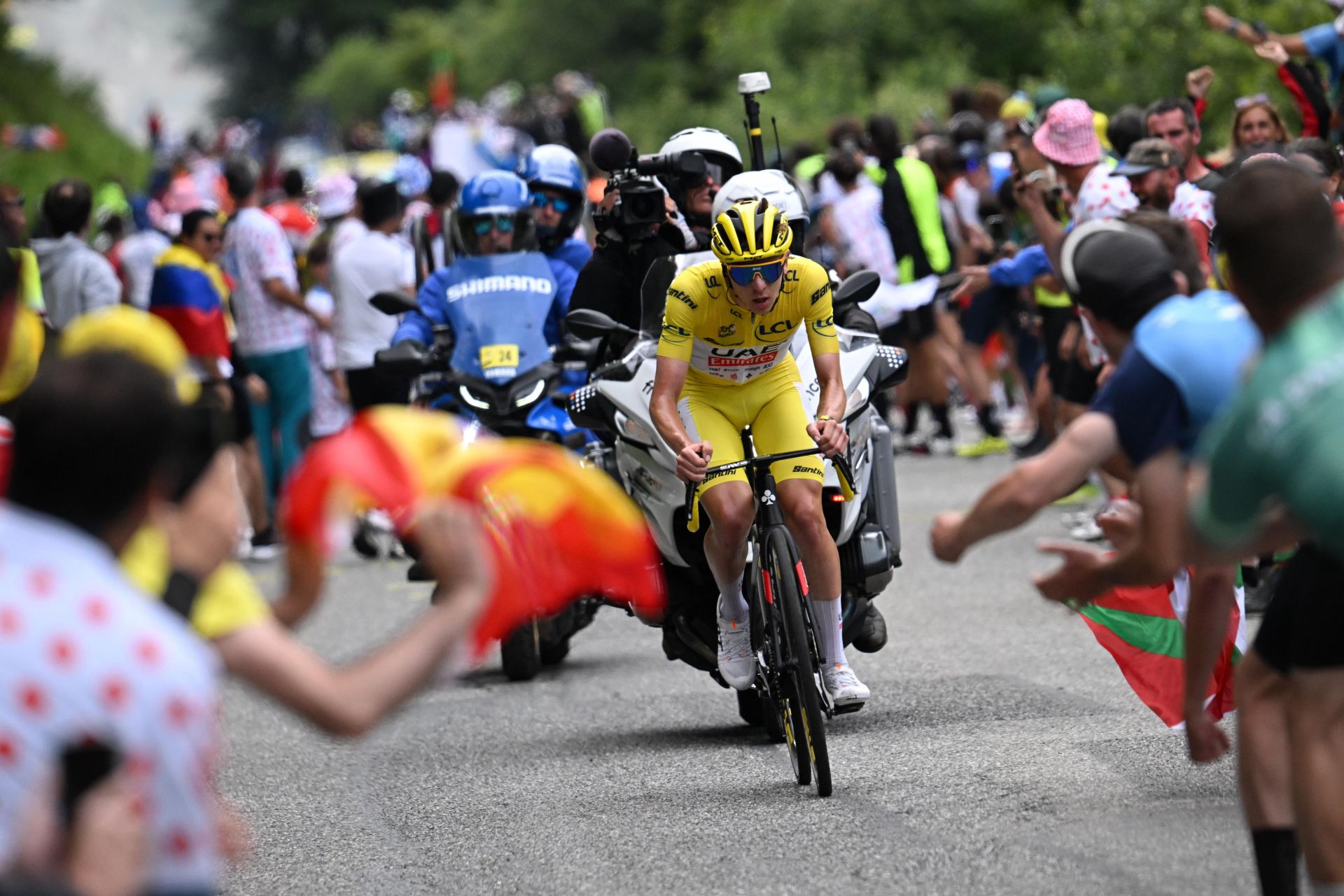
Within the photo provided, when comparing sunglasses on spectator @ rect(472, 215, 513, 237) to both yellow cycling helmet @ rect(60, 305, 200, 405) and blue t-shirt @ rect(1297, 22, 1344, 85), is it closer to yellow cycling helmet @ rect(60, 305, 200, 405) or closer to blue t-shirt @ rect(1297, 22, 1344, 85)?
blue t-shirt @ rect(1297, 22, 1344, 85)

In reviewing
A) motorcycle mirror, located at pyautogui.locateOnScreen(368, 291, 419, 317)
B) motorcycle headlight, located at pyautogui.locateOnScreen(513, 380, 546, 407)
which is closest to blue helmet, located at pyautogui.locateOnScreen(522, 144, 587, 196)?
motorcycle mirror, located at pyautogui.locateOnScreen(368, 291, 419, 317)

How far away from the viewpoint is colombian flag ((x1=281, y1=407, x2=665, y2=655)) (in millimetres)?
3766

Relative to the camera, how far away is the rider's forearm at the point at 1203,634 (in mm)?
4934

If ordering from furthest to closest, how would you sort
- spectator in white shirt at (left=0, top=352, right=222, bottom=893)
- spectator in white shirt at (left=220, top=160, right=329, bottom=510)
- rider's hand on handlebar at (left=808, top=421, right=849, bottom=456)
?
spectator in white shirt at (left=220, top=160, right=329, bottom=510) → rider's hand on handlebar at (left=808, top=421, right=849, bottom=456) → spectator in white shirt at (left=0, top=352, right=222, bottom=893)

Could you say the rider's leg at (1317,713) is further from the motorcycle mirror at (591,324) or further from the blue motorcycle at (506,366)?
the blue motorcycle at (506,366)

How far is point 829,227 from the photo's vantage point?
18.7m

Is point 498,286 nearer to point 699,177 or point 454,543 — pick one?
point 699,177

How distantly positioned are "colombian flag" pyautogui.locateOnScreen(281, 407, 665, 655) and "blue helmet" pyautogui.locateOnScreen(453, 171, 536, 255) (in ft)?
22.6

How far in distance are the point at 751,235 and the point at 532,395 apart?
2973mm

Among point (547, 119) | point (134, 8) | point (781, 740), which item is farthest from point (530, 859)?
point (134, 8)

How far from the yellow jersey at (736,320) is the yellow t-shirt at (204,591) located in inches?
164

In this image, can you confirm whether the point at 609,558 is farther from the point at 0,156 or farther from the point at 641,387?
the point at 0,156

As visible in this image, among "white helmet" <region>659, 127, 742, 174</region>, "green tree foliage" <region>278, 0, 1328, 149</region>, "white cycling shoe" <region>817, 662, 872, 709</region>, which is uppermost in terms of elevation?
"green tree foliage" <region>278, 0, 1328, 149</region>

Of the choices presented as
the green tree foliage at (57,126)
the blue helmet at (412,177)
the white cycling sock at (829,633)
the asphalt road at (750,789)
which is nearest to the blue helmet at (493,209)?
the asphalt road at (750,789)
